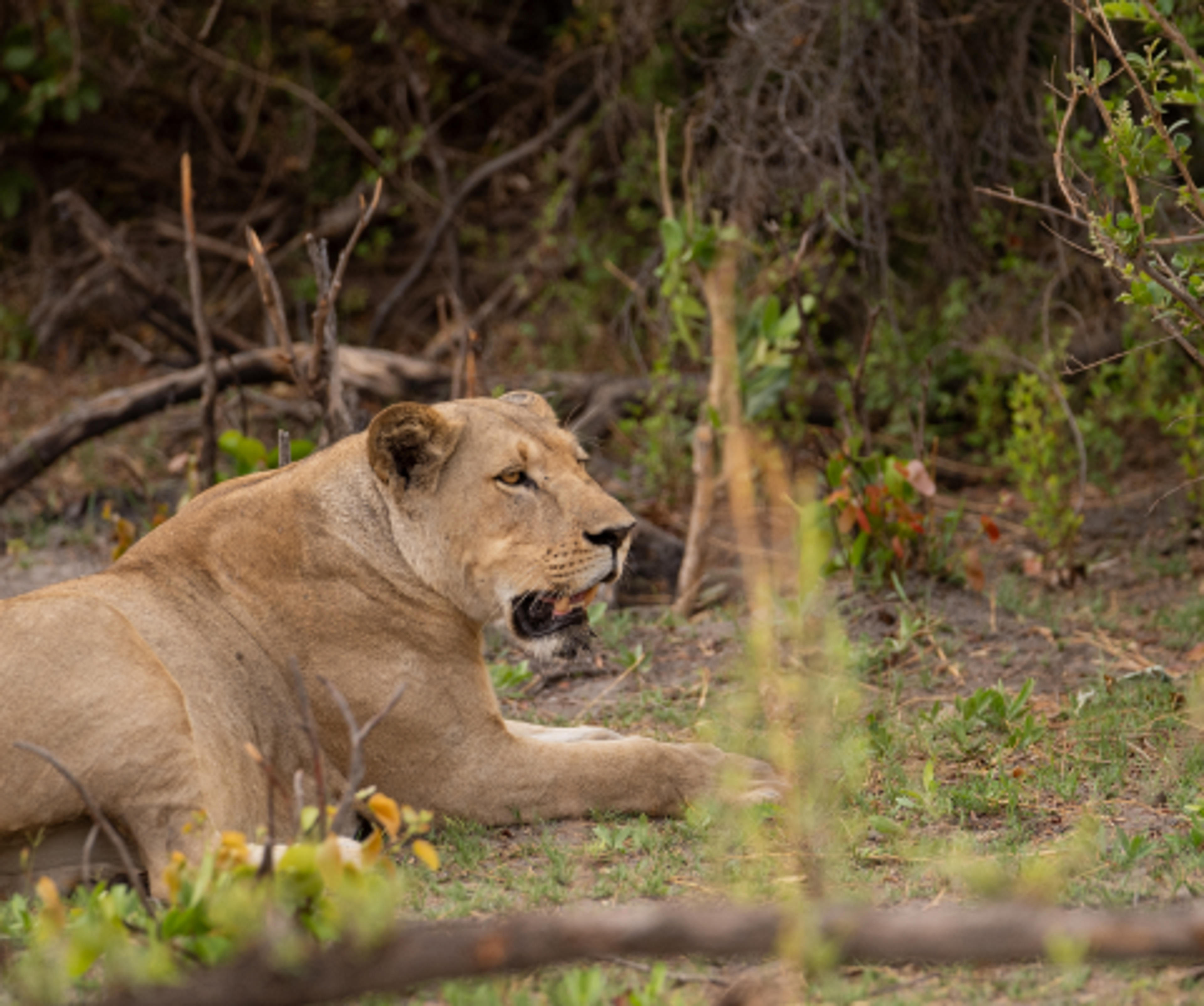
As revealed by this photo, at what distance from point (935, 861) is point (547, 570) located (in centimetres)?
118

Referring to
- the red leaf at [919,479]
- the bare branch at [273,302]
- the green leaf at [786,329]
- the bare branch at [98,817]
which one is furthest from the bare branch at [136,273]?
the bare branch at [98,817]

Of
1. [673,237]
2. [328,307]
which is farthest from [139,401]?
[673,237]

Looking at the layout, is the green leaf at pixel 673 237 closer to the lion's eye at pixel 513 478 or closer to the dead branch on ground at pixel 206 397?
the dead branch on ground at pixel 206 397

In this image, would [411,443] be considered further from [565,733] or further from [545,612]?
[565,733]

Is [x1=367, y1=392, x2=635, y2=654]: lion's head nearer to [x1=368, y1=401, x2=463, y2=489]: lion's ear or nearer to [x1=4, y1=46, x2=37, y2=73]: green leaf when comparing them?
[x1=368, y1=401, x2=463, y2=489]: lion's ear

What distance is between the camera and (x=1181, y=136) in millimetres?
3742

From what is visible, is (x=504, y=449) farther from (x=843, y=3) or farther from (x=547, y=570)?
(x=843, y=3)

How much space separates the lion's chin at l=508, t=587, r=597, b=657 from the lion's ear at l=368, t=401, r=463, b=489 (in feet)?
1.33

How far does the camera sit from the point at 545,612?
12.1 feet

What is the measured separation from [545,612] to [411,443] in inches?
22.4

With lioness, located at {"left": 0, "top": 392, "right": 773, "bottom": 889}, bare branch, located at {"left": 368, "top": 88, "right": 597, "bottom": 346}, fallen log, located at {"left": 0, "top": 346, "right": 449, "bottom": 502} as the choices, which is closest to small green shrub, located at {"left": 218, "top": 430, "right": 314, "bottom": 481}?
fallen log, located at {"left": 0, "top": 346, "right": 449, "bottom": 502}

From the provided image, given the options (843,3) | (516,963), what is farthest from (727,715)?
(843,3)

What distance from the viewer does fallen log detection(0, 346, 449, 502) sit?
662 centimetres

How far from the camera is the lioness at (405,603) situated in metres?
3.41
